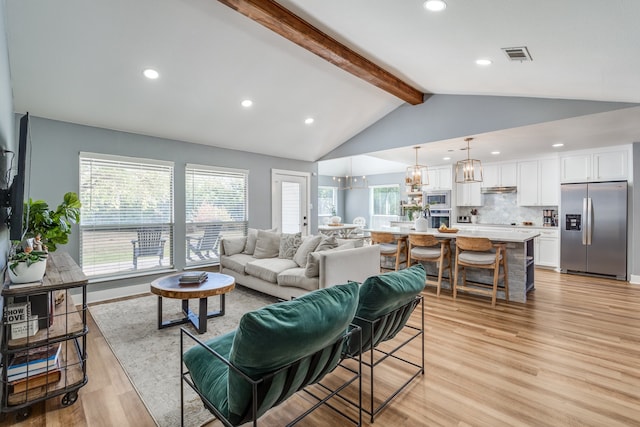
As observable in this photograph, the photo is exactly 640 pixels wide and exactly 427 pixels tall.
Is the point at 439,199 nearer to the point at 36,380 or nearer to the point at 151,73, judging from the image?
the point at 151,73

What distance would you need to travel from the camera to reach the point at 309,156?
22.8ft

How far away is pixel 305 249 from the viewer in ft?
13.7

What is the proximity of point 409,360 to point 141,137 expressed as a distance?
4.77 meters

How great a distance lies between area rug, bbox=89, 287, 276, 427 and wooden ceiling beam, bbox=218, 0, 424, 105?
3072mm

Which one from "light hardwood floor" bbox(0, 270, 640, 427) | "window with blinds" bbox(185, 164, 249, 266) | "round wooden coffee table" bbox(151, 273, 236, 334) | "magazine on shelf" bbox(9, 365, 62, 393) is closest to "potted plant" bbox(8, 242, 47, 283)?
"magazine on shelf" bbox(9, 365, 62, 393)

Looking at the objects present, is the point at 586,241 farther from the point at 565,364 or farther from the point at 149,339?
the point at 149,339

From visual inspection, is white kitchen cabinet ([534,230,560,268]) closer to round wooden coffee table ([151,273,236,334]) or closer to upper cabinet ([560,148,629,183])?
upper cabinet ([560,148,629,183])

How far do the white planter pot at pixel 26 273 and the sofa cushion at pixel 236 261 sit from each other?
8.92 feet

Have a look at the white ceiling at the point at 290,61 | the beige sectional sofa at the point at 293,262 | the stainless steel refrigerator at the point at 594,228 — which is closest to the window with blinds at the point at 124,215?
the white ceiling at the point at 290,61

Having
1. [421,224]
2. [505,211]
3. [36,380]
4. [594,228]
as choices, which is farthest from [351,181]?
[36,380]

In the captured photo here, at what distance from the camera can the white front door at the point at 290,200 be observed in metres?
6.66

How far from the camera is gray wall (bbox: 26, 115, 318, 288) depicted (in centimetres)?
394

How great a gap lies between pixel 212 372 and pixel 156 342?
1782 mm

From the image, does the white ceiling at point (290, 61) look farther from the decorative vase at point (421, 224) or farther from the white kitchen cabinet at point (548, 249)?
the white kitchen cabinet at point (548, 249)
